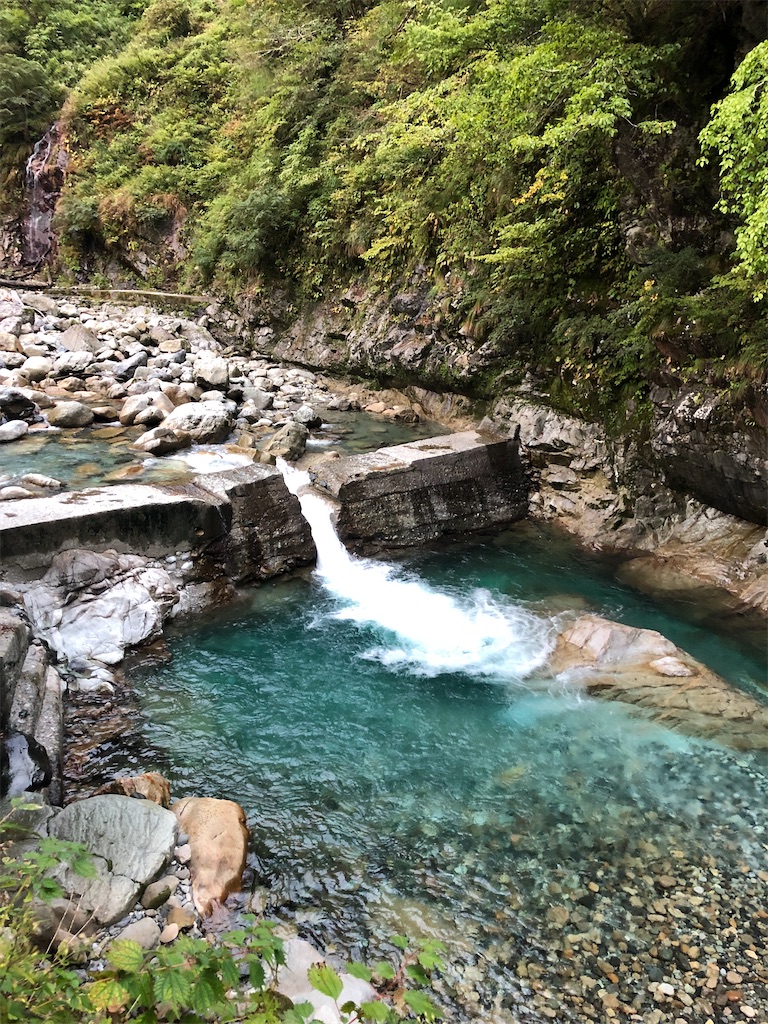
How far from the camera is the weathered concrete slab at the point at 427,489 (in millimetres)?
8023

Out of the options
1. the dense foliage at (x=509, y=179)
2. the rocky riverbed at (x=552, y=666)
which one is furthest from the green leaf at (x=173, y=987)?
the dense foliage at (x=509, y=179)

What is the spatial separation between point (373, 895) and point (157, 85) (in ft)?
87.8

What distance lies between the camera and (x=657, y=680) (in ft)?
17.5

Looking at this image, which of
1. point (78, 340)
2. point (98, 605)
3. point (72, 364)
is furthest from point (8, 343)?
point (98, 605)

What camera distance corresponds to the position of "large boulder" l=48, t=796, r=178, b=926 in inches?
123

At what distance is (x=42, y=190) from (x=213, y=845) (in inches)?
1052

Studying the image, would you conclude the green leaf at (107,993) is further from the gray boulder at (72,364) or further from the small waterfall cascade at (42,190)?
the small waterfall cascade at (42,190)

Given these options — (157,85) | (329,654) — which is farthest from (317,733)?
(157,85)

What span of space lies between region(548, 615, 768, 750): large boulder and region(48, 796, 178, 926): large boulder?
356cm

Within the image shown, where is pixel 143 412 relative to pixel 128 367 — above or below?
below

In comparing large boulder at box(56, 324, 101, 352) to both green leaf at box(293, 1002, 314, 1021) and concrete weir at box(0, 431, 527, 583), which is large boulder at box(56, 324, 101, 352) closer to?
concrete weir at box(0, 431, 527, 583)

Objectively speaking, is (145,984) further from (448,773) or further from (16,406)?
(16,406)

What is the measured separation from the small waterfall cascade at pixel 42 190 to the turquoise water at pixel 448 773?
75.2 feet

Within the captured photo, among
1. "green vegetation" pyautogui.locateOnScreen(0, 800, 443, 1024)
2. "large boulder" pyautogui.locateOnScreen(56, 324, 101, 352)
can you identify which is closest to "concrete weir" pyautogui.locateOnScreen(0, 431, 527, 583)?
"green vegetation" pyautogui.locateOnScreen(0, 800, 443, 1024)
